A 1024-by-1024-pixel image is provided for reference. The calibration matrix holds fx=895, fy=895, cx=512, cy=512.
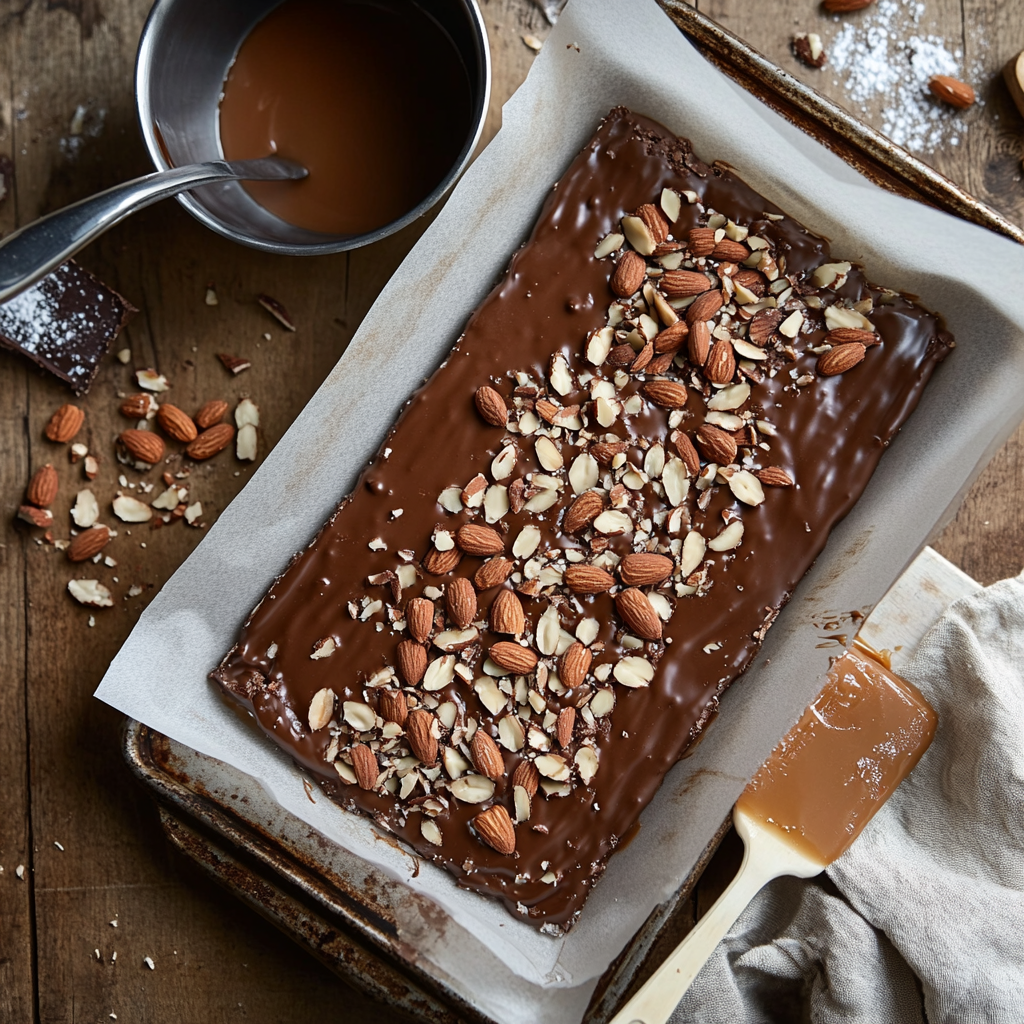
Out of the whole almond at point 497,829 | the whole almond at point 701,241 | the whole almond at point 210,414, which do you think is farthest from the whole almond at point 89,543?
the whole almond at point 701,241

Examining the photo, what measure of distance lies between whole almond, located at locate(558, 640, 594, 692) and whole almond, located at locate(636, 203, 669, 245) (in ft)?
2.18

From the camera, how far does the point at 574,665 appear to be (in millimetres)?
1384

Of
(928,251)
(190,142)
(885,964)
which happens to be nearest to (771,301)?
(928,251)

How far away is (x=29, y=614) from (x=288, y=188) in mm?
861

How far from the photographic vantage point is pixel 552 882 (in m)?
1.39

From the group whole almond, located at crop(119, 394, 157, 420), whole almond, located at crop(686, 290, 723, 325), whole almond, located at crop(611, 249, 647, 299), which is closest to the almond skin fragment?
whole almond, located at crop(119, 394, 157, 420)

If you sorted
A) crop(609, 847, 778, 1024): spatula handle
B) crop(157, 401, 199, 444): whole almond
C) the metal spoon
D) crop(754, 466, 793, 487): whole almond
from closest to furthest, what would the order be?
the metal spoon → crop(609, 847, 778, 1024): spatula handle → crop(754, 466, 793, 487): whole almond → crop(157, 401, 199, 444): whole almond

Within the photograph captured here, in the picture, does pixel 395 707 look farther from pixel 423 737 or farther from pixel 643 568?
pixel 643 568

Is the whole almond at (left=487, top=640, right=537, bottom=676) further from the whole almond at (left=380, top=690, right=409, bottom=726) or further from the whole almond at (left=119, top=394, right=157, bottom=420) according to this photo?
the whole almond at (left=119, top=394, right=157, bottom=420)

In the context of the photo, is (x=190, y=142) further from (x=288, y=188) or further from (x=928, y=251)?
(x=928, y=251)

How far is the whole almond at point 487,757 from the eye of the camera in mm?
1380

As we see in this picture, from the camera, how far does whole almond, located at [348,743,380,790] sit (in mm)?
1386

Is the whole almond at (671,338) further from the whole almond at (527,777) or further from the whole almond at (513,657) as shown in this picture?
the whole almond at (527,777)

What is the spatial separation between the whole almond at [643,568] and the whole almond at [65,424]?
973 millimetres
